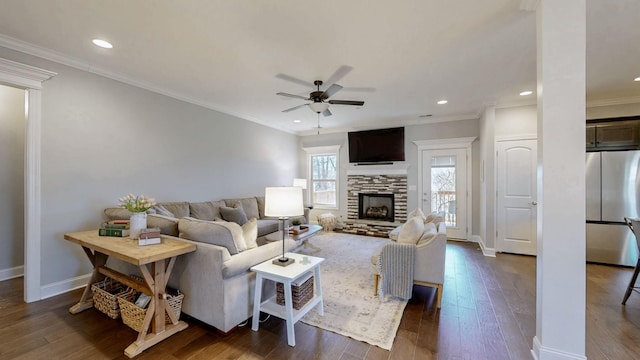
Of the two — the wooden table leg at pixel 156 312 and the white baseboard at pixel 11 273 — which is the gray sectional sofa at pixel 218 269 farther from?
the white baseboard at pixel 11 273

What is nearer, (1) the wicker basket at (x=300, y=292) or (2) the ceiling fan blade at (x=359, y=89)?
(1) the wicker basket at (x=300, y=292)

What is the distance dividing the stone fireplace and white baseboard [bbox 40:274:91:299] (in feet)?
15.9

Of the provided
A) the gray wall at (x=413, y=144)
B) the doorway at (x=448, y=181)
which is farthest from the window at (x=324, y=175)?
the doorway at (x=448, y=181)

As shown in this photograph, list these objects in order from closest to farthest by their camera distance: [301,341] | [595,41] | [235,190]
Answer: [301,341] → [595,41] → [235,190]

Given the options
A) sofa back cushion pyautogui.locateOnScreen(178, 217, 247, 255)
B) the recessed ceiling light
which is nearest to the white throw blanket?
Result: sofa back cushion pyautogui.locateOnScreen(178, 217, 247, 255)

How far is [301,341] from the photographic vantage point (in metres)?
1.97

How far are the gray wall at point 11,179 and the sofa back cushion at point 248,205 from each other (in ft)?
8.78

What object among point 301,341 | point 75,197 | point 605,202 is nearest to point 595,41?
point 605,202

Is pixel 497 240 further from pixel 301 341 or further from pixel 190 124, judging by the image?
pixel 190 124

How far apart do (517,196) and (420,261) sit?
121 inches

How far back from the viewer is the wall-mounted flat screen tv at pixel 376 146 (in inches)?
225

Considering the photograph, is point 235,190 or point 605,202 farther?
point 235,190

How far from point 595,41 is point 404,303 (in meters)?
3.23

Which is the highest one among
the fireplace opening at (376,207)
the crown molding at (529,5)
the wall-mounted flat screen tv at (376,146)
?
the crown molding at (529,5)
